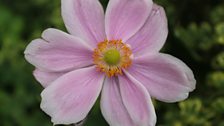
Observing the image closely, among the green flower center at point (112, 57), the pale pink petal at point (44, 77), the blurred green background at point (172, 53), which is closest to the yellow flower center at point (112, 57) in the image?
the green flower center at point (112, 57)

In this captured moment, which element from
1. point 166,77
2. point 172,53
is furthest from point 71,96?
point 172,53

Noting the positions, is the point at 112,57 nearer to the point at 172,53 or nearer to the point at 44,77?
the point at 44,77

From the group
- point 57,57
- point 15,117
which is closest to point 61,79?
point 57,57

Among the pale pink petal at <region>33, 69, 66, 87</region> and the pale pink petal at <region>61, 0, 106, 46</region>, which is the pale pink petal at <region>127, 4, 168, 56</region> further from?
the pale pink petal at <region>33, 69, 66, 87</region>

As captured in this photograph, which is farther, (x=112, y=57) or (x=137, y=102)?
(x=112, y=57)

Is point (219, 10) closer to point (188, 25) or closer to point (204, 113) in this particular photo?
point (188, 25)

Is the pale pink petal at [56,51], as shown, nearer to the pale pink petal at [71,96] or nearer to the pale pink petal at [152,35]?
the pale pink petal at [71,96]
